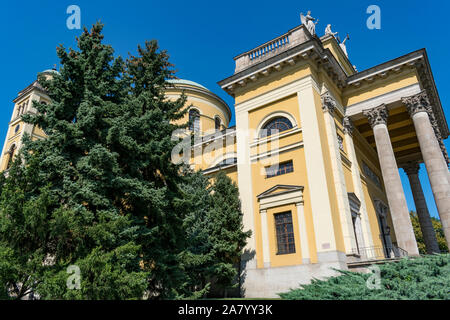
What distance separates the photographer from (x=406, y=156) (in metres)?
27.9

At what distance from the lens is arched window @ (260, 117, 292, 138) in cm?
1869

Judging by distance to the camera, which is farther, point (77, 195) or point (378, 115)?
point (378, 115)

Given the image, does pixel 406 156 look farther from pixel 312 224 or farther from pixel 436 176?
pixel 312 224

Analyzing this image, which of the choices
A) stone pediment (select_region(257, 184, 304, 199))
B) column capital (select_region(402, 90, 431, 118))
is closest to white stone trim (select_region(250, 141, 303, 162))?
stone pediment (select_region(257, 184, 304, 199))

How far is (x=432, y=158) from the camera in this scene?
17.4 m

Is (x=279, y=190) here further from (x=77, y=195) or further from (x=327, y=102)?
(x=77, y=195)

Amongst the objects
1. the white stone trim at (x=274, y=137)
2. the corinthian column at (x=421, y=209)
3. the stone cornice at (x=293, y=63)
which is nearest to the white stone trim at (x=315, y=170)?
the white stone trim at (x=274, y=137)

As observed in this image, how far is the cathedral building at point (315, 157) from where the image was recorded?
15.5 meters

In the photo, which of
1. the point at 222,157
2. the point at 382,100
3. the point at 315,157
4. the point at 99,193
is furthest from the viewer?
the point at 222,157

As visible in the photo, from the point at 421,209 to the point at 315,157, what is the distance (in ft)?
46.9

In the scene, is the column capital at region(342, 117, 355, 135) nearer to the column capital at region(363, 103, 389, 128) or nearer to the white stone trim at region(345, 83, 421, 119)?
the white stone trim at region(345, 83, 421, 119)

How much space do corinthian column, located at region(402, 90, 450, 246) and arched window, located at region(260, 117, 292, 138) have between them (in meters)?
7.22
